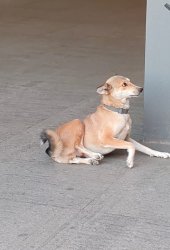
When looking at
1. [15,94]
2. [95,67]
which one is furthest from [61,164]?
[95,67]

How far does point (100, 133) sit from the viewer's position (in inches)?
242

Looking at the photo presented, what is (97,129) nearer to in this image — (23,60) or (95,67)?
(95,67)

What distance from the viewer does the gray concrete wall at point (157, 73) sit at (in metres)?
6.48

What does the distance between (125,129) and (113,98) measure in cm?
31

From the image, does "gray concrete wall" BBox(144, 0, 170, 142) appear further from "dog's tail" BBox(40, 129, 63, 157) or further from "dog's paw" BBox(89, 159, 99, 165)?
"dog's tail" BBox(40, 129, 63, 157)

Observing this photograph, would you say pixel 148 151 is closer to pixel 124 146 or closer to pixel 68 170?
pixel 124 146

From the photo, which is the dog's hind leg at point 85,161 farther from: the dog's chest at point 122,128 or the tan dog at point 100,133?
the dog's chest at point 122,128

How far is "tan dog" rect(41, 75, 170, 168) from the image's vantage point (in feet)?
20.0

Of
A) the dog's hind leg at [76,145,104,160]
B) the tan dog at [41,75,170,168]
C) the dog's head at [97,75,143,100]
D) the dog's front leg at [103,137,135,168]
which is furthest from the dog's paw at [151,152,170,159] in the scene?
the dog's head at [97,75,143,100]

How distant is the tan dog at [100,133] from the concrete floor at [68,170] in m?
0.12

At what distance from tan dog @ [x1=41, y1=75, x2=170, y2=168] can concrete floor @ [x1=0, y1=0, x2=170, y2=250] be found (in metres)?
0.12

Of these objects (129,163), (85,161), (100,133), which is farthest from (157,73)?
(85,161)

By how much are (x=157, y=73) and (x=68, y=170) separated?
138 cm

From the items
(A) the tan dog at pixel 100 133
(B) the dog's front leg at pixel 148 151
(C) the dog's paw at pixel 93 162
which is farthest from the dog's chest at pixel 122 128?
(C) the dog's paw at pixel 93 162
